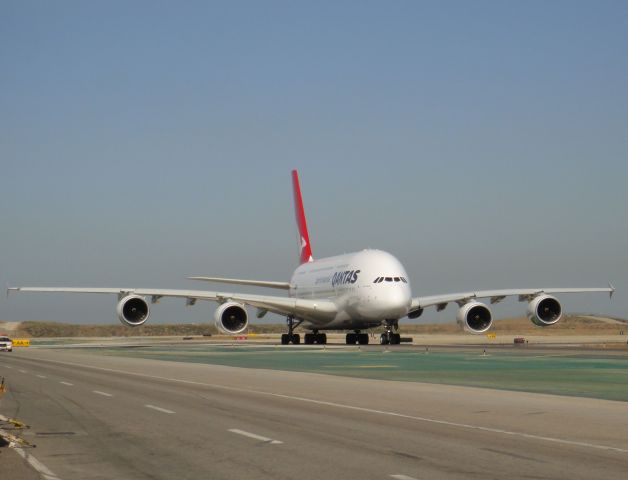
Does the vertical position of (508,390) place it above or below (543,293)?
below

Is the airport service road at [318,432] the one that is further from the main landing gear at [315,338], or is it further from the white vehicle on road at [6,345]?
the white vehicle on road at [6,345]

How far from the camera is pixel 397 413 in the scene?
18297 millimetres

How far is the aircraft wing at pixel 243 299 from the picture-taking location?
58.3 m

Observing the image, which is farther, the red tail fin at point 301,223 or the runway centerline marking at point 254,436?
the red tail fin at point 301,223

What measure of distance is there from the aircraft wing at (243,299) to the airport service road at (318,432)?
31796 millimetres

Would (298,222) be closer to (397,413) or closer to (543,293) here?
(543,293)

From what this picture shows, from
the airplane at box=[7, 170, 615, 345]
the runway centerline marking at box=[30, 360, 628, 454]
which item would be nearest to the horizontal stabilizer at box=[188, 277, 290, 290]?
the airplane at box=[7, 170, 615, 345]

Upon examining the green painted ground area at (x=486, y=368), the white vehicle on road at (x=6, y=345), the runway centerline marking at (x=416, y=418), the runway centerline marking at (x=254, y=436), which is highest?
the white vehicle on road at (x=6, y=345)

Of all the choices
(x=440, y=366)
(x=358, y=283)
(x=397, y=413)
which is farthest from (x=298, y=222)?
(x=397, y=413)

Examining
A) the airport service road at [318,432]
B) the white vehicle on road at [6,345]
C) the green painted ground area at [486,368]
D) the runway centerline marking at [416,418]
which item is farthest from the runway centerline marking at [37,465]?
the white vehicle on road at [6,345]

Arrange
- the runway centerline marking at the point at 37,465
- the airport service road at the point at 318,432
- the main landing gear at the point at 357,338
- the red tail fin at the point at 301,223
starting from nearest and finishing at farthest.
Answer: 1. the runway centerline marking at the point at 37,465
2. the airport service road at the point at 318,432
3. the main landing gear at the point at 357,338
4. the red tail fin at the point at 301,223

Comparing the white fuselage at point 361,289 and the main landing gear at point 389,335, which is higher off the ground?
the white fuselage at point 361,289

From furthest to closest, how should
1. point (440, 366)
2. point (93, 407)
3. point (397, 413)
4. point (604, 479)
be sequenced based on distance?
point (440, 366), point (93, 407), point (397, 413), point (604, 479)

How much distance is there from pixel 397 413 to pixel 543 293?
42.0 meters
